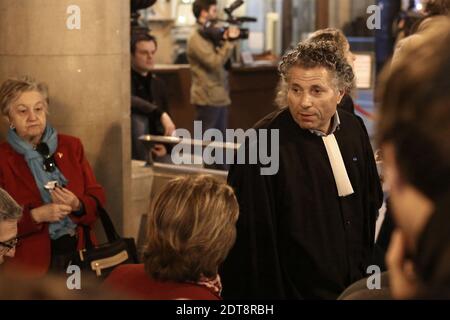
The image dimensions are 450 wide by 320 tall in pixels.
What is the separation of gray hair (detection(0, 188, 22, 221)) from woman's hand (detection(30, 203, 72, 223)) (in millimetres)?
642

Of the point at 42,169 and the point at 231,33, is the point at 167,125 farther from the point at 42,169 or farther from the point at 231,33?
the point at 231,33

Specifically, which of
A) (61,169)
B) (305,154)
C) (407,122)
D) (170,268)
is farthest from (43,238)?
(407,122)

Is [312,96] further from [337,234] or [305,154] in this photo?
[337,234]

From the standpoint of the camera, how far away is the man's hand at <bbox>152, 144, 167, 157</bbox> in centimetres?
604

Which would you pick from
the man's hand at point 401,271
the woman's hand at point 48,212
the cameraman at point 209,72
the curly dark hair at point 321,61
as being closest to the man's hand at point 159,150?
the woman's hand at point 48,212

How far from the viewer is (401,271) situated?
1.06 meters

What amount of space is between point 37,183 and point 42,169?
0.23 ft

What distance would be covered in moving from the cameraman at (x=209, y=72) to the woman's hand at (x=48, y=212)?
473 cm

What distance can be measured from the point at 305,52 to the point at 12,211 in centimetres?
129

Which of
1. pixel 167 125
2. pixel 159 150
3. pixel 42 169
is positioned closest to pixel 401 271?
pixel 42 169

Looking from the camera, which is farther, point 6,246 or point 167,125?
point 167,125

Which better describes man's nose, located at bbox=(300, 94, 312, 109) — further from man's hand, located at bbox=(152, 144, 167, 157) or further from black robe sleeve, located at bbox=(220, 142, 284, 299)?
man's hand, located at bbox=(152, 144, 167, 157)

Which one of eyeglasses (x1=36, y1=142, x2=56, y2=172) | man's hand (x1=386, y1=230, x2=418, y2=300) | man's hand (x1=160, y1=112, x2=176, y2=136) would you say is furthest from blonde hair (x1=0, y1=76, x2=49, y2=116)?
man's hand (x1=386, y1=230, x2=418, y2=300)

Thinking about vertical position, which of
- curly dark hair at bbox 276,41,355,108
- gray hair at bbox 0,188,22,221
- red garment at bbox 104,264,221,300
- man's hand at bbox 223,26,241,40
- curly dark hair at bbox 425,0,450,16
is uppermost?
curly dark hair at bbox 425,0,450,16
